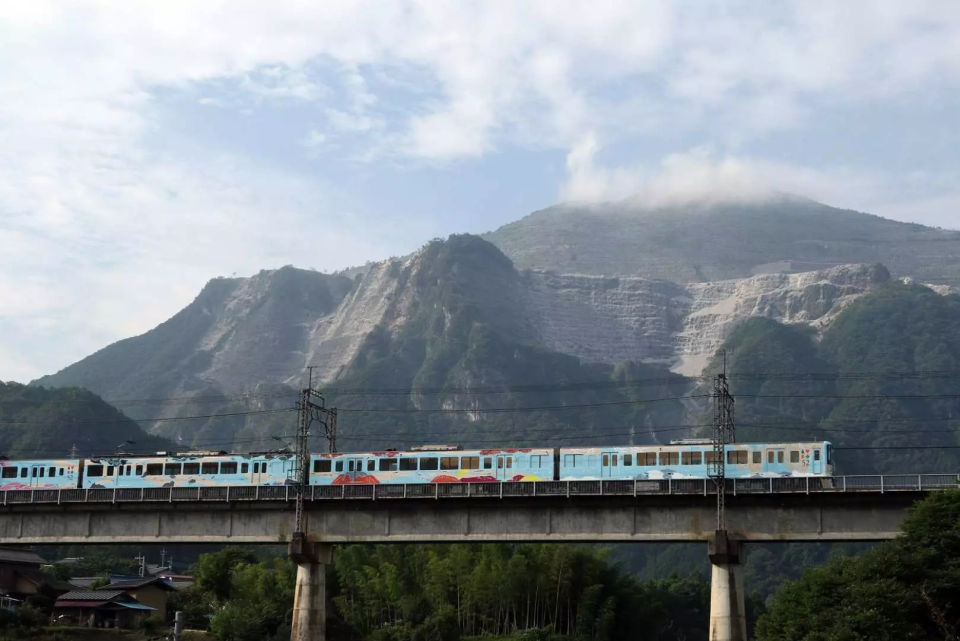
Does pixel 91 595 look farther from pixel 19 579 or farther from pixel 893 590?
pixel 893 590

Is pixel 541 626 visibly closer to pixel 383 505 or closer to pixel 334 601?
pixel 334 601

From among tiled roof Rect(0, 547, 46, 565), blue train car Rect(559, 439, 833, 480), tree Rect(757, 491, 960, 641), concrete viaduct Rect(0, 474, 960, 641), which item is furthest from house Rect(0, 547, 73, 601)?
tree Rect(757, 491, 960, 641)

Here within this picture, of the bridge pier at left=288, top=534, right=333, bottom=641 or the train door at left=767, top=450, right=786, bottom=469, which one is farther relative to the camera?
the bridge pier at left=288, top=534, right=333, bottom=641

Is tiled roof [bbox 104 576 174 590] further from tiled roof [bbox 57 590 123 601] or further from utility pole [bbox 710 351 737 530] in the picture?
utility pole [bbox 710 351 737 530]

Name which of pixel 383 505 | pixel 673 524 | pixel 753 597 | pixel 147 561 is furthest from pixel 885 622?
pixel 147 561

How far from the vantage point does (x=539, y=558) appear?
113 metres

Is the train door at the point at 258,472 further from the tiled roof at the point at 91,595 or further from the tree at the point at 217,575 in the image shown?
the tree at the point at 217,575

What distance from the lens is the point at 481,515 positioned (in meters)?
83.2

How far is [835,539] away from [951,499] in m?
7.86

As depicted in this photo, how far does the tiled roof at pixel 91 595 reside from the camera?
106000 mm

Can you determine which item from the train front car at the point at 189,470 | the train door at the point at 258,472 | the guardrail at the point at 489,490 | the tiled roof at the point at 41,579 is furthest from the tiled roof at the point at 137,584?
the train door at the point at 258,472

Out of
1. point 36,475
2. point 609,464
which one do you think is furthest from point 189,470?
point 609,464

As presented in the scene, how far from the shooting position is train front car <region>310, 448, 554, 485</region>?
8525 cm

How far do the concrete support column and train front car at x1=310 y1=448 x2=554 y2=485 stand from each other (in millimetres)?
13487
